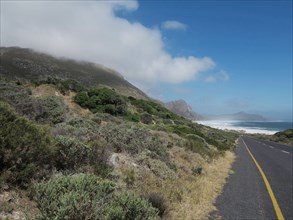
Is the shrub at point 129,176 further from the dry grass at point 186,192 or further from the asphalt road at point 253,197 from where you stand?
the asphalt road at point 253,197

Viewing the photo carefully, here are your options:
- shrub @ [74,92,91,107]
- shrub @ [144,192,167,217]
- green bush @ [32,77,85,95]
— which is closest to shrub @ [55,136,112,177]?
shrub @ [144,192,167,217]

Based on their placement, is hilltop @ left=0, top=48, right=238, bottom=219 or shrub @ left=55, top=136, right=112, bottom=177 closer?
hilltop @ left=0, top=48, right=238, bottom=219

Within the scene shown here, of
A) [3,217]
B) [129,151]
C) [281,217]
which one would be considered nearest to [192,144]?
[129,151]

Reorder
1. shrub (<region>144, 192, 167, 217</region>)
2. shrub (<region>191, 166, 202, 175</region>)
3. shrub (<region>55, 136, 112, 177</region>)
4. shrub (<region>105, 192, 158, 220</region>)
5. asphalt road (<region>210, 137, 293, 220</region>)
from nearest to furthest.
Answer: shrub (<region>105, 192, 158, 220</region>) < shrub (<region>144, 192, 167, 217</region>) < shrub (<region>55, 136, 112, 177</region>) < asphalt road (<region>210, 137, 293, 220</region>) < shrub (<region>191, 166, 202, 175</region>)

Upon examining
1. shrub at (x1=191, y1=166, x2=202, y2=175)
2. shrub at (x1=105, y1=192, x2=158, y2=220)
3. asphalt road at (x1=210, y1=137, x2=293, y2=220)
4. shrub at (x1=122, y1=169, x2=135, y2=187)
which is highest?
shrub at (x1=105, y1=192, x2=158, y2=220)

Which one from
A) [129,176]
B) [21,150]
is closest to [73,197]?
[21,150]

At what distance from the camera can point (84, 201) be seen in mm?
4305

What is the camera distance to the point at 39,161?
6.15 m

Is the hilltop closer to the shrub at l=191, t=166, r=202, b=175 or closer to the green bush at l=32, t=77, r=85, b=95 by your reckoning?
the shrub at l=191, t=166, r=202, b=175

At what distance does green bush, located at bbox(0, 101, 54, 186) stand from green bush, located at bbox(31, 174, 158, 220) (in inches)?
38.1

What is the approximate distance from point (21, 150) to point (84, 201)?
205 cm

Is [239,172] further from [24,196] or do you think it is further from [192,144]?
[24,196]

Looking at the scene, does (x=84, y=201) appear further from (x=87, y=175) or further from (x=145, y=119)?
(x=145, y=119)

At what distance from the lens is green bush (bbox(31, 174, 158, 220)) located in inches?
161
